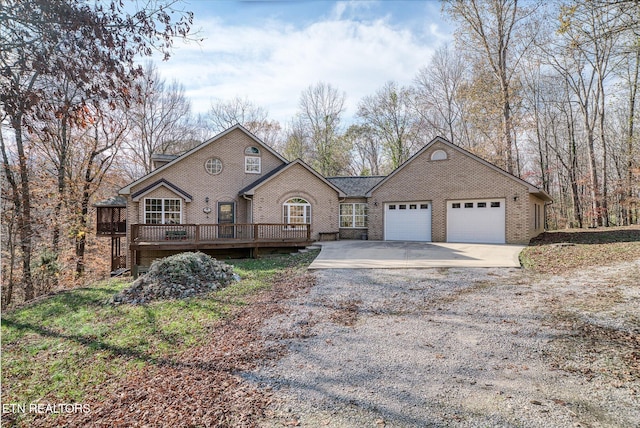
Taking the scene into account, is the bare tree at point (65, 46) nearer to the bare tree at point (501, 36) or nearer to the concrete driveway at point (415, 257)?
the concrete driveway at point (415, 257)

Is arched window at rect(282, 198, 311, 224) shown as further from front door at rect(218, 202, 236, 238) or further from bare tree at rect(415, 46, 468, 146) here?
bare tree at rect(415, 46, 468, 146)

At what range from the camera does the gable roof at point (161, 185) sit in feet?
53.1

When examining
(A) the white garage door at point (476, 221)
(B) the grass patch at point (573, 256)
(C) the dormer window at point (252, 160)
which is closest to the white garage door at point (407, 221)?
(A) the white garage door at point (476, 221)

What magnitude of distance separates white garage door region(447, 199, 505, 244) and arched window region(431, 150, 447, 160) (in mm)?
2414

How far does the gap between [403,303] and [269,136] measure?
30.2 m

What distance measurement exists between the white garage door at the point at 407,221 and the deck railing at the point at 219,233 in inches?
197

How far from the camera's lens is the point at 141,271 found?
46.5 feet

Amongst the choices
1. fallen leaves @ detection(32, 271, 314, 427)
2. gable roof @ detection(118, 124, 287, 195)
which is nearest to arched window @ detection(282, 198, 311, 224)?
gable roof @ detection(118, 124, 287, 195)

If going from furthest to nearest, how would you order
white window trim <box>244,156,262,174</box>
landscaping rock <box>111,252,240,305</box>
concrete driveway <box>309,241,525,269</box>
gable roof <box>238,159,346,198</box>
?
white window trim <box>244,156,262,174</box> → gable roof <box>238,159,346,198</box> → concrete driveway <box>309,241,525,269</box> → landscaping rock <box>111,252,240,305</box>

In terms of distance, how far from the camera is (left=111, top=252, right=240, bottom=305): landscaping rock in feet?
29.3

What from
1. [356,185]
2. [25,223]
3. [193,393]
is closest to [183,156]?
[25,223]

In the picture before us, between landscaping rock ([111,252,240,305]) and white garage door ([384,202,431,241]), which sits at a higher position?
white garage door ([384,202,431,241])

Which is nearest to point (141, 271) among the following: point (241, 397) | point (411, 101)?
point (241, 397)

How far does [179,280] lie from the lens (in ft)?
31.2
